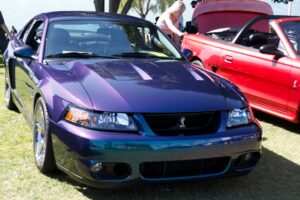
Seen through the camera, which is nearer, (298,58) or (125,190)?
(125,190)

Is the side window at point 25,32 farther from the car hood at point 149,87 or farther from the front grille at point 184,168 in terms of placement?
the front grille at point 184,168

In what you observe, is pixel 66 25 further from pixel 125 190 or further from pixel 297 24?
pixel 297 24

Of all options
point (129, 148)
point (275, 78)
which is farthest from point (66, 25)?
point (275, 78)

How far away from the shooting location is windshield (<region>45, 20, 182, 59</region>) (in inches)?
179

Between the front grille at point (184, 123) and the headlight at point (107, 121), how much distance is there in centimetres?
14

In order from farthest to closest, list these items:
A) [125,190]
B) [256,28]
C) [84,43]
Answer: [256,28] < [84,43] < [125,190]

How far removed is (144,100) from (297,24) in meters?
3.36

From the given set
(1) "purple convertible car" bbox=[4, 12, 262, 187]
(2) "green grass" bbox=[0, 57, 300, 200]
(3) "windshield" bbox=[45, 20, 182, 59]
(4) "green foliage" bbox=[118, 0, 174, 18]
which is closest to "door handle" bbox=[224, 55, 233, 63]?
(3) "windshield" bbox=[45, 20, 182, 59]

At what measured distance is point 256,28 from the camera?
22.7 feet

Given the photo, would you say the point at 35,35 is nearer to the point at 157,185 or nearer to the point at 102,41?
the point at 102,41

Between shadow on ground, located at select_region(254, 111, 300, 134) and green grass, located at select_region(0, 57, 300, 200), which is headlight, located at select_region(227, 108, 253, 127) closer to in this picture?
green grass, located at select_region(0, 57, 300, 200)

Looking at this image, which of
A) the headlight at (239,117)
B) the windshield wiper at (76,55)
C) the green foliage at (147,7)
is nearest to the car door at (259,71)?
the headlight at (239,117)

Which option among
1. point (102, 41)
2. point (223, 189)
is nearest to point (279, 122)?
point (223, 189)

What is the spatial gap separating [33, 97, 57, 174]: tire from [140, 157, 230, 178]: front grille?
819 mm
